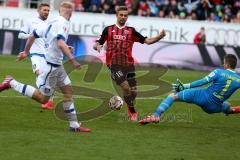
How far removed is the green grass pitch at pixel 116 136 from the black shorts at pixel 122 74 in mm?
786

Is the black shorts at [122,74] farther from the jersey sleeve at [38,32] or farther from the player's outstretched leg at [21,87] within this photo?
the player's outstretched leg at [21,87]

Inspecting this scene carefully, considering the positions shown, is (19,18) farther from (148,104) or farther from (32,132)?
(32,132)

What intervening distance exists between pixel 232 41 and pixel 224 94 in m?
17.7

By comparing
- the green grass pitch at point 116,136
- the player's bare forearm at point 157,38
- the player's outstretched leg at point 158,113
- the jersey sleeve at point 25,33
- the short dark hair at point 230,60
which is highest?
the player's bare forearm at point 157,38

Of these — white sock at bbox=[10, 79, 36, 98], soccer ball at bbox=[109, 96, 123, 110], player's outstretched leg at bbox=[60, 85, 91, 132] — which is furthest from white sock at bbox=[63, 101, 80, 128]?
soccer ball at bbox=[109, 96, 123, 110]

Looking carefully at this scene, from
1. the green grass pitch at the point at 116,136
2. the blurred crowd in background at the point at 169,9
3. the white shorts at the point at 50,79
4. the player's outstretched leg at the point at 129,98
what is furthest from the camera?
the blurred crowd in background at the point at 169,9

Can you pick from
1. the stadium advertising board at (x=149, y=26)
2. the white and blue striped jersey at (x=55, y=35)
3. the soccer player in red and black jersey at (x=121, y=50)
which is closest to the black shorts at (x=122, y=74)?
the soccer player in red and black jersey at (x=121, y=50)

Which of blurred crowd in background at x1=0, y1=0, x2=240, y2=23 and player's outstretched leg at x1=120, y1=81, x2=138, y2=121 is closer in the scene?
player's outstretched leg at x1=120, y1=81, x2=138, y2=121

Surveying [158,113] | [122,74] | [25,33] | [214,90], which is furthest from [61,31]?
[25,33]

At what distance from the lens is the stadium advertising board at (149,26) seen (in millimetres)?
30109

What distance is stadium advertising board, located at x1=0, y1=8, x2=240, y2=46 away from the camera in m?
30.1

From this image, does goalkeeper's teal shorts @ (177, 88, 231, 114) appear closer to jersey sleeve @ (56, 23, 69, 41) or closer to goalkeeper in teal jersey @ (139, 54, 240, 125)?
goalkeeper in teal jersey @ (139, 54, 240, 125)

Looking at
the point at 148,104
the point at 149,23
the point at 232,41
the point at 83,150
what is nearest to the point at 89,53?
the point at 149,23

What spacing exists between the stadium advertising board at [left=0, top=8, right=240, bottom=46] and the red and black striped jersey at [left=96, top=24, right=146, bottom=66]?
618 inches
